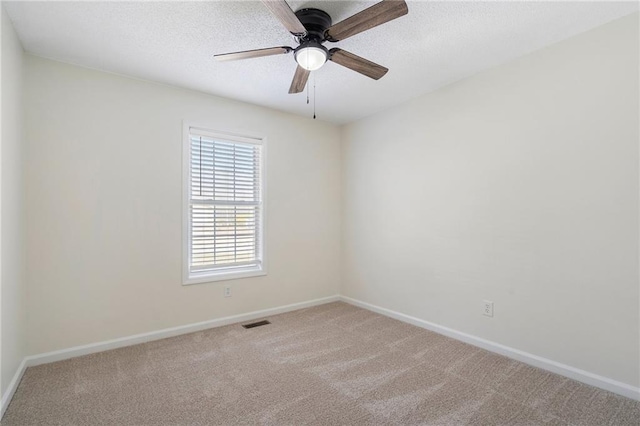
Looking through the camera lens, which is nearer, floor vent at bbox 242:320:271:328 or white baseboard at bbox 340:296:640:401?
white baseboard at bbox 340:296:640:401

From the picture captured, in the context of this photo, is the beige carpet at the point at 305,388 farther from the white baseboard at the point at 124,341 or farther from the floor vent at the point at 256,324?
the floor vent at the point at 256,324

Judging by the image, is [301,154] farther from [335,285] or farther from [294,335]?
[294,335]

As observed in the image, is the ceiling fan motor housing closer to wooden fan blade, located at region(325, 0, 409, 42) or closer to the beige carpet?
wooden fan blade, located at region(325, 0, 409, 42)

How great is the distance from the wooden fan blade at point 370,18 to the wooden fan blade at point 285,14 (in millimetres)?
213

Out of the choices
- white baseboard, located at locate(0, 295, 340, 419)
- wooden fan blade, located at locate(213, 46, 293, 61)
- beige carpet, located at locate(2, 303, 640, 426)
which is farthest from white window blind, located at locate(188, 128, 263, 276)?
wooden fan blade, located at locate(213, 46, 293, 61)

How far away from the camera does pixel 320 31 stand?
2057 millimetres

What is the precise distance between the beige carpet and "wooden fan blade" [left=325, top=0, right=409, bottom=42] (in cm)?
229

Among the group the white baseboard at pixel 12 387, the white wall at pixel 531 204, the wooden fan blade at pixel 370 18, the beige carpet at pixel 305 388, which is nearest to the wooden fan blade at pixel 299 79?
the wooden fan blade at pixel 370 18

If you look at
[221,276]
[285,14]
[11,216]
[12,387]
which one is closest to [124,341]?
[12,387]

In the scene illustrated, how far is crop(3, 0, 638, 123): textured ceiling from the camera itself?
6.62 feet

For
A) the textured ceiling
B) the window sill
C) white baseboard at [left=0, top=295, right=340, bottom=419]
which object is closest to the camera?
the textured ceiling

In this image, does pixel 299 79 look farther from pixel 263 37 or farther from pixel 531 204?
pixel 531 204

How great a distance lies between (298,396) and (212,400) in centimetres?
56

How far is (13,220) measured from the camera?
2203 millimetres
